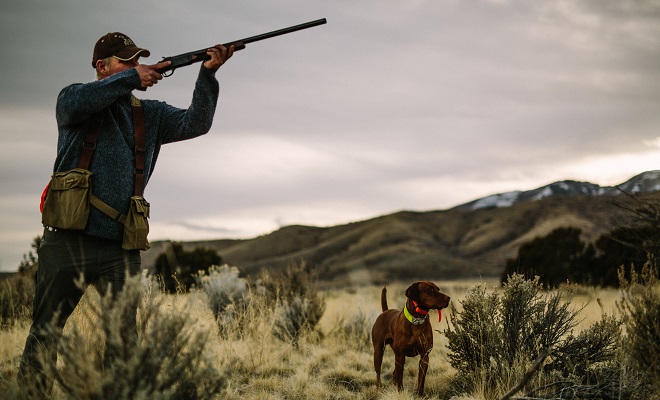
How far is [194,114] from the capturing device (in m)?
3.69

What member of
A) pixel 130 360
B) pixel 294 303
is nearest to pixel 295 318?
pixel 294 303

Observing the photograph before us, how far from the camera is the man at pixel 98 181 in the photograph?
3.06m

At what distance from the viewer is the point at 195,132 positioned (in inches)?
148

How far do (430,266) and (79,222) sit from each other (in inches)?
2380

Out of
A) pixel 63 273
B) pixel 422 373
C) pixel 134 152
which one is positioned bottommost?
pixel 422 373

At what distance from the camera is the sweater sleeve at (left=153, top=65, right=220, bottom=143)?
370cm

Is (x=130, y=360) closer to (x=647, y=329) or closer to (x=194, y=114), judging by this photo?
(x=194, y=114)

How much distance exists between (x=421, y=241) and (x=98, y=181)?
78.4m

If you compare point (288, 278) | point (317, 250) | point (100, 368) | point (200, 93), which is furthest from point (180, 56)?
point (317, 250)

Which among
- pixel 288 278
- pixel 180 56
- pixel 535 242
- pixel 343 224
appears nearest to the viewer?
pixel 180 56

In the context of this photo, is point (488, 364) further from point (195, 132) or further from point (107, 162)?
point (107, 162)

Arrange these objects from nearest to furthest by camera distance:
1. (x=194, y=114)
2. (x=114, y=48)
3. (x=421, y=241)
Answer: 1. (x=114, y=48)
2. (x=194, y=114)
3. (x=421, y=241)

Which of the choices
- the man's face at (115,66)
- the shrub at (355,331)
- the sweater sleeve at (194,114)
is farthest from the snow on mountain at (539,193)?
the man's face at (115,66)

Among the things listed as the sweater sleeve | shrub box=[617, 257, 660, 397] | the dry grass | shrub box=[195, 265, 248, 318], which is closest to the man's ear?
the sweater sleeve
